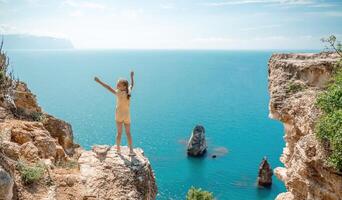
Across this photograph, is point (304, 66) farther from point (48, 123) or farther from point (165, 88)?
point (165, 88)

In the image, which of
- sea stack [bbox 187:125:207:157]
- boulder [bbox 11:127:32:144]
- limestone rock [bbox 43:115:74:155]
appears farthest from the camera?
sea stack [bbox 187:125:207:157]

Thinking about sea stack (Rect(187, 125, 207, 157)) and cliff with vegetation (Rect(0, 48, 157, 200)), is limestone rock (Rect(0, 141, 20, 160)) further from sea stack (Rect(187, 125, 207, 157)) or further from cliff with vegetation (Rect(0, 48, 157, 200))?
sea stack (Rect(187, 125, 207, 157))

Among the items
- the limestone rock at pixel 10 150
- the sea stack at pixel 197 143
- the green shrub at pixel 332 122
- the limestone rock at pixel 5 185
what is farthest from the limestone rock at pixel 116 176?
the sea stack at pixel 197 143

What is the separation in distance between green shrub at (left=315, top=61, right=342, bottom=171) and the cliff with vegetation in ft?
28.0

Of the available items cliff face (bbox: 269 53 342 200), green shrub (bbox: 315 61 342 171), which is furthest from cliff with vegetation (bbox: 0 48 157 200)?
cliff face (bbox: 269 53 342 200)

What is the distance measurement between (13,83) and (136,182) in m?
12.2

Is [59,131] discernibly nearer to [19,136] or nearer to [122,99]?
[19,136]

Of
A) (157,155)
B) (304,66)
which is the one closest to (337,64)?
(304,66)

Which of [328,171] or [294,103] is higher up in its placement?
[294,103]

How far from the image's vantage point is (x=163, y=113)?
115812mm

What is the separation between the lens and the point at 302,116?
64.2 feet

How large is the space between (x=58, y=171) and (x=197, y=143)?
65.9 metres

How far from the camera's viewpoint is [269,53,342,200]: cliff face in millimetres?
16609

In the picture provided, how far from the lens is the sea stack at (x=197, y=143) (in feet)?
249
